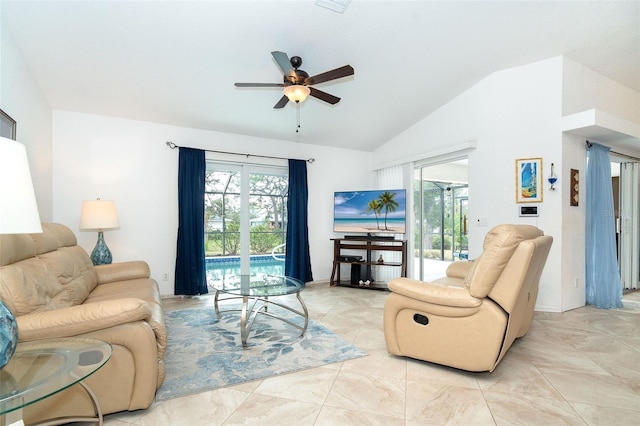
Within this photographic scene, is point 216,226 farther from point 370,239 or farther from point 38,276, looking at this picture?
point 38,276

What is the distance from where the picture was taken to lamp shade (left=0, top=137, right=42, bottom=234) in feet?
3.32

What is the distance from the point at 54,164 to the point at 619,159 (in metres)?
7.38

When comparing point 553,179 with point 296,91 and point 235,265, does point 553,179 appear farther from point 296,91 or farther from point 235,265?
point 235,265

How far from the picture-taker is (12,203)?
103 centimetres

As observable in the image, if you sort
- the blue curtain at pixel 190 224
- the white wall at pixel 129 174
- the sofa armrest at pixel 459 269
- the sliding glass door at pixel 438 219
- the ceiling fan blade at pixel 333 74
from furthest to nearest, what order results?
the sliding glass door at pixel 438 219 < the blue curtain at pixel 190 224 < the white wall at pixel 129 174 < the sofa armrest at pixel 459 269 < the ceiling fan blade at pixel 333 74

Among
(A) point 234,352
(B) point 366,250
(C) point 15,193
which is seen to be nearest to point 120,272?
(A) point 234,352

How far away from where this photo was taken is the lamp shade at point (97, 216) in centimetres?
329

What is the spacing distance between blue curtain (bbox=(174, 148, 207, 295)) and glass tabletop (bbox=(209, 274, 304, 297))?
1.09m

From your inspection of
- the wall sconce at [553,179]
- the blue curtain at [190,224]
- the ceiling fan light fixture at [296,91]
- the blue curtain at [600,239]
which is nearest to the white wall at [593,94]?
the blue curtain at [600,239]

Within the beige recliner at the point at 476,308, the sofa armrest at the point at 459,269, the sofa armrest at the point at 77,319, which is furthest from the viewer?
the sofa armrest at the point at 459,269

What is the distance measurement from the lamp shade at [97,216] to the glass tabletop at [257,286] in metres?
1.39

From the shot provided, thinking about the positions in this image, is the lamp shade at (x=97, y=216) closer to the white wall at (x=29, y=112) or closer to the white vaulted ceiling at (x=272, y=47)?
the white wall at (x=29, y=112)

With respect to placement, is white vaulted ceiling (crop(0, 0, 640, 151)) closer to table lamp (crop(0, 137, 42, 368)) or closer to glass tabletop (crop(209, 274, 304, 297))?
table lamp (crop(0, 137, 42, 368))

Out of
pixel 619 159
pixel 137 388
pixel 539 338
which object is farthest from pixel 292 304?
pixel 619 159
